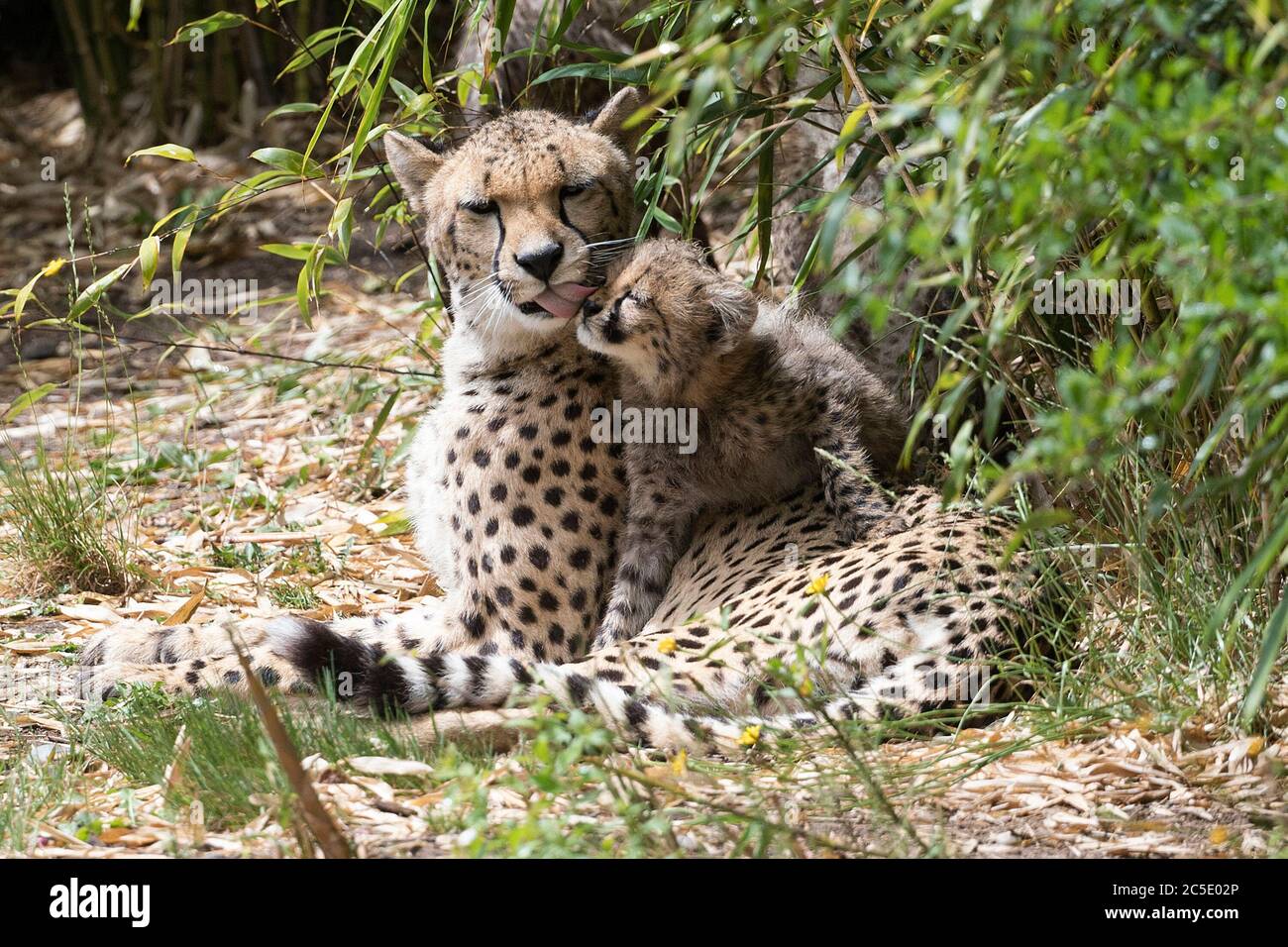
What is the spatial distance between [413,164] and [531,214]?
58 cm

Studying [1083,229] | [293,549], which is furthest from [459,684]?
[293,549]

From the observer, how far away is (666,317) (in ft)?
12.7

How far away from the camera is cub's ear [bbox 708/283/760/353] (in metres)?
3.91

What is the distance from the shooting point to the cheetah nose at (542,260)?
12.8ft

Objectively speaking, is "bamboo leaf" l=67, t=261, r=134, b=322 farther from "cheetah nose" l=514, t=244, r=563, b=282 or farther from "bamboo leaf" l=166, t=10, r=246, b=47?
"cheetah nose" l=514, t=244, r=563, b=282

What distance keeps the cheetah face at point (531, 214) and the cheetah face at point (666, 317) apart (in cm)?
13

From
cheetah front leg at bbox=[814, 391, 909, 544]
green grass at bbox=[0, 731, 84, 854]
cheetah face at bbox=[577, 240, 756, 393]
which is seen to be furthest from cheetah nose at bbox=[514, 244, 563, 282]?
green grass at bbox=[0, 731, 84, 854]

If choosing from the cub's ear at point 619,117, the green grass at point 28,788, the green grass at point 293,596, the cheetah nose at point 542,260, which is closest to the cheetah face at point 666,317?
the cheetah nose at point 542,260

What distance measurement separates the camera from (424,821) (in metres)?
2.82

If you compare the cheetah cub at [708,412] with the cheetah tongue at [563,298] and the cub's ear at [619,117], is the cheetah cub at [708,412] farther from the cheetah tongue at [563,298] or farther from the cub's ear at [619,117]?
the cub's ear at [619,117]

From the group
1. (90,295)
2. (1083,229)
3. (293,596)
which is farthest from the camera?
(293,596)

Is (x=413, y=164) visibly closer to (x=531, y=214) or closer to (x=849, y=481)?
(x=531, y=214)

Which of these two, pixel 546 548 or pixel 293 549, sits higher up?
pixel 546 548
